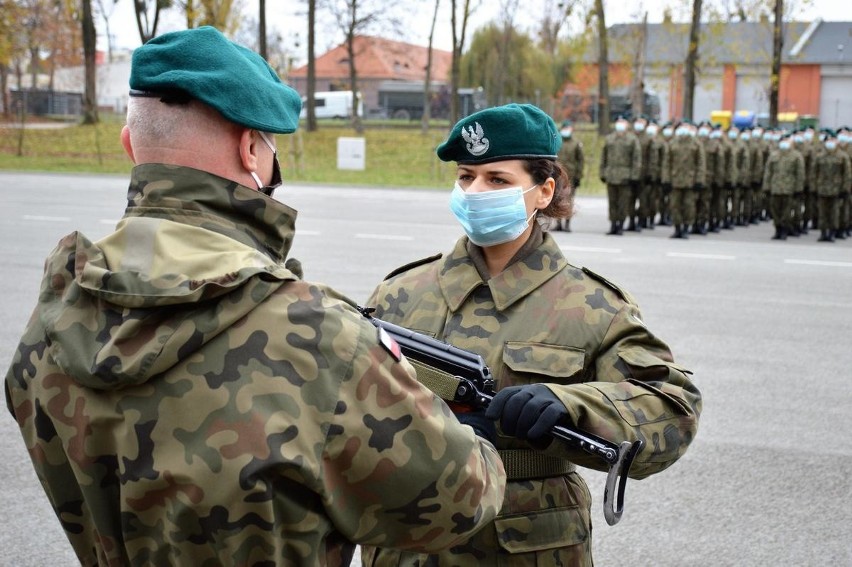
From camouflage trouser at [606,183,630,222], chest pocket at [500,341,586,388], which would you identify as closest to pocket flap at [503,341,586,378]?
chest pocket at [500,341,586,388]

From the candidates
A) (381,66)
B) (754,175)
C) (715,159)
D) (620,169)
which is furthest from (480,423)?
(381,66)

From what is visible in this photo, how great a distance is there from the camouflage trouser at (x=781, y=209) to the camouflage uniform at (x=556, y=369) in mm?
17605

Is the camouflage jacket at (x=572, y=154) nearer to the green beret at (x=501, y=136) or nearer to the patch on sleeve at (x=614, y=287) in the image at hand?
the green beret at (x=501, y=136)

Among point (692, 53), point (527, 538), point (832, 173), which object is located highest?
point (692, 53)

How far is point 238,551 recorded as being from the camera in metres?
1.72

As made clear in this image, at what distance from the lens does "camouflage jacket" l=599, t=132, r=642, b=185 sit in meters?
19.6

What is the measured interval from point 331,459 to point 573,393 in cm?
92

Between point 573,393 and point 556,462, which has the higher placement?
point 573,393

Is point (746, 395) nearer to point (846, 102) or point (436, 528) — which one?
point (436, 528)

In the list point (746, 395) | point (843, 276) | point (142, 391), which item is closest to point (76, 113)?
point (843, 276)

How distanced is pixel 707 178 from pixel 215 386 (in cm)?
1977

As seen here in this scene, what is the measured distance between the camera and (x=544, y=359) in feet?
9.09

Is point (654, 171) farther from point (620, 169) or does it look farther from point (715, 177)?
point (715, 177)

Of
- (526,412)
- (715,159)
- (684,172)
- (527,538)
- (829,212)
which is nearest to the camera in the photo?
(526,412)
